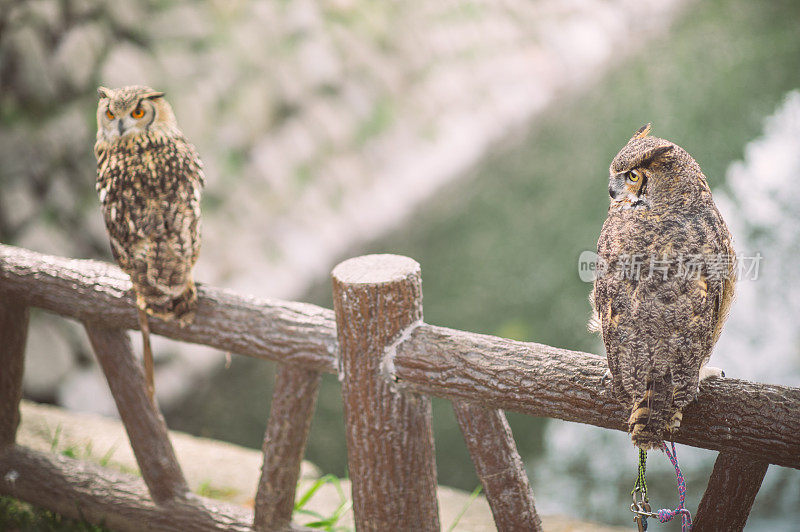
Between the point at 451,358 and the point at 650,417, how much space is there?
38 centimetres

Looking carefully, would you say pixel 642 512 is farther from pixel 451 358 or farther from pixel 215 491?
pixel 215 491

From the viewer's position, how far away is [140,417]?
1.76m

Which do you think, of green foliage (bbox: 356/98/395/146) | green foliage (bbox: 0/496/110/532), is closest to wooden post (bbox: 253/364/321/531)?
green foliage (bbox: 0/496/110/532)

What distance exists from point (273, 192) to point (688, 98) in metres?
3.59

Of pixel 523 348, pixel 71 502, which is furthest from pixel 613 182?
pixel 71 502

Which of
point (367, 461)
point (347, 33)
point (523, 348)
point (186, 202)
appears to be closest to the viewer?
point (523, 348)

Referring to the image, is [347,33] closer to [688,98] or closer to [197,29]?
[197,29]

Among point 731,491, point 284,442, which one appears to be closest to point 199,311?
point 284,442

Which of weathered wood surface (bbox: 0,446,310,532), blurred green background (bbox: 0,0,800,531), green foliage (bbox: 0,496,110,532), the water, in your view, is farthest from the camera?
blurred green background (bbox: 0,0,800,531)

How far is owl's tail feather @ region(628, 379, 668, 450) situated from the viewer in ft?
3.58

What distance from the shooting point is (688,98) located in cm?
562

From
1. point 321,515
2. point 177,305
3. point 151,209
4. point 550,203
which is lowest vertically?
point 321,515

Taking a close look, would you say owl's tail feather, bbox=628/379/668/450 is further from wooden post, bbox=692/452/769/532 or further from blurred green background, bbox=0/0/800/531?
blurred green background, bbox=0/0/800/531

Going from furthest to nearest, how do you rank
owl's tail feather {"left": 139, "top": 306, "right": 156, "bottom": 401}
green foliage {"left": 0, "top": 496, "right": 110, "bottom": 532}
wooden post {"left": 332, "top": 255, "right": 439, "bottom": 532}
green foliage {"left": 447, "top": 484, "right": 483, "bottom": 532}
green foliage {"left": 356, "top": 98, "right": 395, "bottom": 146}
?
green foliage {"left": 356, "top": 98, "right": 395, "bottom": 146} → green foliage {"left": 447, "top": 484, "right": 483, "bottom": 532} → green foliage {"left": 0, "top": 496, "right": 110, "bottom": 532} → owl's tail feather {"left": 139, "top": 306, "right": 156, "bottom": 401} → wooden post {"left": 332, "top": 255, "right": 439, "bottom": 532}
